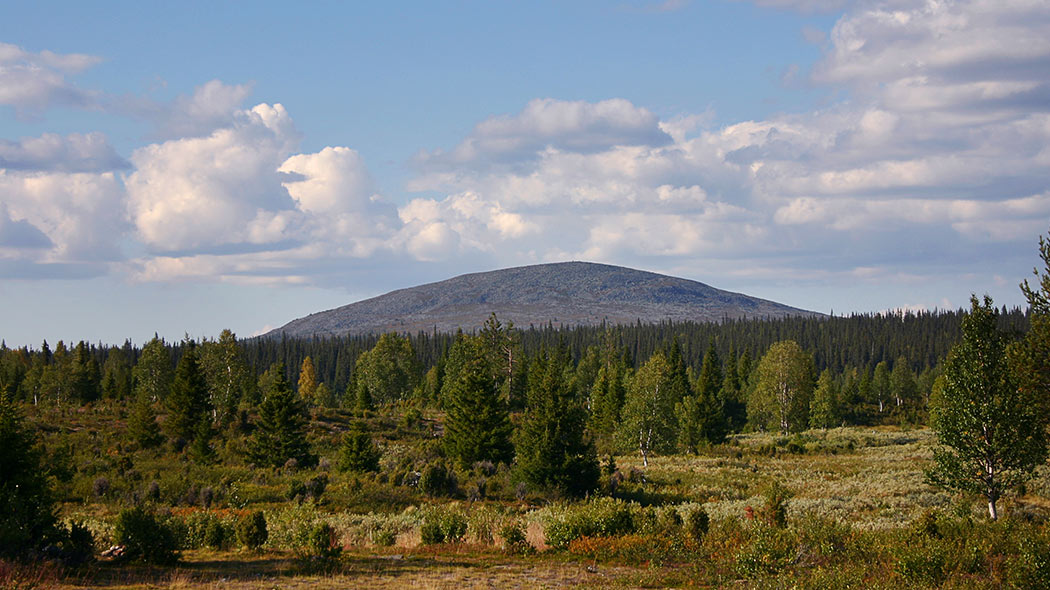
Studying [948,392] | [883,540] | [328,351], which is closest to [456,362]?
[948,392]

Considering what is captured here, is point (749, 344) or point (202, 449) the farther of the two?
point (749, 344)

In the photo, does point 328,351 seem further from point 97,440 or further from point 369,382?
point 97,440

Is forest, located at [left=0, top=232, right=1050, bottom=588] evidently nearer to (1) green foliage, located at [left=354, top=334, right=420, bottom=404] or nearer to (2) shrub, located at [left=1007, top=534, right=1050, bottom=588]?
(2) shrub, located at [left=1007, top=534, right=1050, bottom=588]

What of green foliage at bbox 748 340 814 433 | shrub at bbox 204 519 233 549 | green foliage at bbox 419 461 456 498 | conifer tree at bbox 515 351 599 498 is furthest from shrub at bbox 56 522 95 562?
green foliage at bbox 748 340 814 433

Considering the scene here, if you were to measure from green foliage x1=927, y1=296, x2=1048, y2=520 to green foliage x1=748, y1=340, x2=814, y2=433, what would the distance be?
189 feet

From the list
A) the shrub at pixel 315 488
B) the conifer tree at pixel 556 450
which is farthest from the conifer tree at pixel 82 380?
the conifer tree at pixel 556 450

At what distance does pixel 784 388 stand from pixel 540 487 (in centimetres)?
5750

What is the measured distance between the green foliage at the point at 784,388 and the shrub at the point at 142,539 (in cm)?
7708

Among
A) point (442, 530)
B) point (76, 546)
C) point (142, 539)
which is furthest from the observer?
point (442, 530)

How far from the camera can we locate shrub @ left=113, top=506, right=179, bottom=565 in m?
19.0

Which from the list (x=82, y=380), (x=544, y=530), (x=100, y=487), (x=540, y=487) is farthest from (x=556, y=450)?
(x=82, y=380)

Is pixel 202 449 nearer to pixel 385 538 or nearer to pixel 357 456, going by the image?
pixel 357 456

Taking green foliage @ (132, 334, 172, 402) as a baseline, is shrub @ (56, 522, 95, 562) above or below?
below

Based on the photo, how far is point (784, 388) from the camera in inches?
3435
